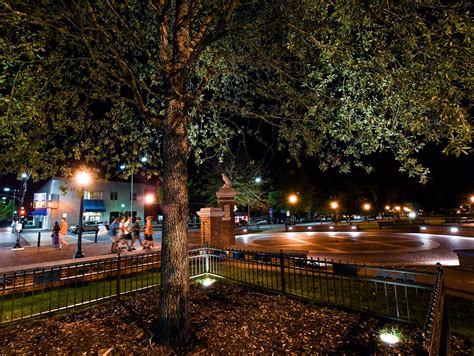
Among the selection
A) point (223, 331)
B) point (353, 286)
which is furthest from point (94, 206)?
point (223, 331)

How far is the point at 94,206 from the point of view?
49000 mm

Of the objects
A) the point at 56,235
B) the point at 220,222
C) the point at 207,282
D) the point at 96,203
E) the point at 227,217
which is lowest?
the point at 207,282

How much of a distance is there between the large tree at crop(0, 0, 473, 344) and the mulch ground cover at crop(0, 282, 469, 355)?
2.07 feet

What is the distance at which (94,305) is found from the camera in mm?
6891

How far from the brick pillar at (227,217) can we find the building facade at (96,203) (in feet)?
93.5

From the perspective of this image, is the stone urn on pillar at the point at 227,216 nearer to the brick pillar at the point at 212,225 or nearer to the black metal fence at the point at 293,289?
the brick pillar at the point at 212,225

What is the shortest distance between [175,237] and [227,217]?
838 centimetres

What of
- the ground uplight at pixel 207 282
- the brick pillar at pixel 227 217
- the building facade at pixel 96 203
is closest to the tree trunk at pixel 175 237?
the ground uplight at pixel 207 282

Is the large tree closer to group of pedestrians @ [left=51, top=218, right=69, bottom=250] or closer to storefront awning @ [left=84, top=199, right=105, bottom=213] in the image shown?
group of pedestrians @ [left=51, top=218, right=69, bottom=250]

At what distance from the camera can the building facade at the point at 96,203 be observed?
43531 millimetres

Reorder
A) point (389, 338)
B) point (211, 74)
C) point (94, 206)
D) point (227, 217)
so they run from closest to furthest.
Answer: point (389, 338)
point (211, 74)
point (227, 217)
point (94, 206)

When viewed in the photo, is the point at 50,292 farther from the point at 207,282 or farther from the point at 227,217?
the point at 227,217

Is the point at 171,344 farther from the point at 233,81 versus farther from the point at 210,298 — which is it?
the point at 233,81

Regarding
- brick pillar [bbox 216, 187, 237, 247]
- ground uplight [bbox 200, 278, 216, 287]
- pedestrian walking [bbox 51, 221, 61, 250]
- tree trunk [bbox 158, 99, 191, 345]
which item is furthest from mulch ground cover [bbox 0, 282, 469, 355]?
pedestrian walking [bbox 51, 221, 61, 250]
